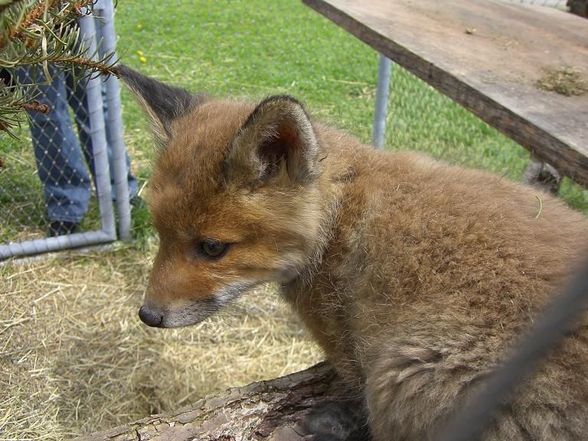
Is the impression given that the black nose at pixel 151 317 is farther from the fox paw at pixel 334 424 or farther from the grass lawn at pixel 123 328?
the grass lawn at pixel 123 328

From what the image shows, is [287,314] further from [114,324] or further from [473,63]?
[473,63]

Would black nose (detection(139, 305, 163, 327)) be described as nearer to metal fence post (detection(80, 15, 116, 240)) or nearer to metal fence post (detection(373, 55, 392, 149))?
metal fence post (detection(80, 15, 116, 240))

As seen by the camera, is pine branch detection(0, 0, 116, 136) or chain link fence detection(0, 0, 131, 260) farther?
chain link fence detection(0, 0, 131, 260)

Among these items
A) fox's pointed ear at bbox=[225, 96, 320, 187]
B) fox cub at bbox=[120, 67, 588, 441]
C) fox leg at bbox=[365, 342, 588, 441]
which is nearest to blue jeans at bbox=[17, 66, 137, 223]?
fox cub at bbox=[120, 67, 588, 441]

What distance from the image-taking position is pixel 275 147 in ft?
8.66

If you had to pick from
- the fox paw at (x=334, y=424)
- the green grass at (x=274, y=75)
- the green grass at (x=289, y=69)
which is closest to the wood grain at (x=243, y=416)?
the fox paw at (x=334, y=424)

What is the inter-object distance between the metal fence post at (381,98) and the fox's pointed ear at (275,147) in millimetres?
3111

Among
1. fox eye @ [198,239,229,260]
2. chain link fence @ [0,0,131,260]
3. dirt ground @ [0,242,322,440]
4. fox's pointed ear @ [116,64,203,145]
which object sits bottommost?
dirt ground @ [0,242,322,440]

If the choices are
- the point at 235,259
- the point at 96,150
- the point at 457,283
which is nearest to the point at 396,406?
the point at 457,283

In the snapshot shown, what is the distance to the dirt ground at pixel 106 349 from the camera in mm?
3820

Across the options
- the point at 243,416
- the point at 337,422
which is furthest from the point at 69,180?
the point at 337,422

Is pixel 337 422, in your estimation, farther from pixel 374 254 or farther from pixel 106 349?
pixel 106 349

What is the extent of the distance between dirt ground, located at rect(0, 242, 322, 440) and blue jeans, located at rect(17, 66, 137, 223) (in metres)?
0.44

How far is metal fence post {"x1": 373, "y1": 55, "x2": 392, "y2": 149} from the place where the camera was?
571 centimetres
